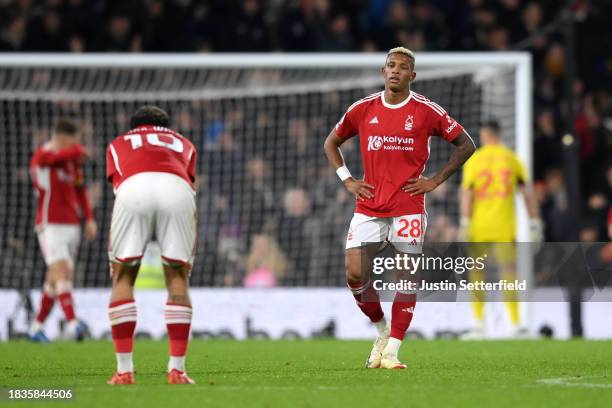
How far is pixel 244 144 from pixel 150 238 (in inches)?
363

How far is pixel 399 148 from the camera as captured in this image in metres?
9.16

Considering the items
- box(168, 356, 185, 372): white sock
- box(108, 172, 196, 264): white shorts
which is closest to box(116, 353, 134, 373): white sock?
box(168, 356, 185, 372): white sock

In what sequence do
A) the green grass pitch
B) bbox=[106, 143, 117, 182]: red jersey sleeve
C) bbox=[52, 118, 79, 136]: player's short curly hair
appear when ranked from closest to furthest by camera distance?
the green grass pitch, bbox=[106, 143, 117, 182]: red jersey sleeve, bbox=[52, 118, 79, 136]: player's short curly hair

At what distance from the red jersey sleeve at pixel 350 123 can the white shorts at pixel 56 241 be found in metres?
5.26

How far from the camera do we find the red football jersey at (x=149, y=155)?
7.89 meters

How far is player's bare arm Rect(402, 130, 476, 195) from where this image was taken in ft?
29.9

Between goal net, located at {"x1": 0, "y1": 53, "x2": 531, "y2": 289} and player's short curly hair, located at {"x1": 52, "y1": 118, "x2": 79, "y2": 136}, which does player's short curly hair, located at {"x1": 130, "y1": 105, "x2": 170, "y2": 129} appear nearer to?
player's short curly hair, located at {"x1": 52, "y1": 118, "x2": 79, "y2": 136}

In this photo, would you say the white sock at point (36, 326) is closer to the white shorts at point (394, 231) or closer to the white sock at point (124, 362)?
the white shorts at point (394, 231)

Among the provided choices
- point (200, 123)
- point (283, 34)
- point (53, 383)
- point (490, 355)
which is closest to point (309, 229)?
point (200, 123)

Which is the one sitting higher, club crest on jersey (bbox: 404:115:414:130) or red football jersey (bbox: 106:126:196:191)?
club crest on jersey (bbox: 404:115:414:130)

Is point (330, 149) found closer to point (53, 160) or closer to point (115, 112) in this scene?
point (53, 160)

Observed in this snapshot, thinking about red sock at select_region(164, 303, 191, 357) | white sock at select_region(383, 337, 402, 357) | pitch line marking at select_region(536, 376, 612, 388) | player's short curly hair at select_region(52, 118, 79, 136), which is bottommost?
pitch line marking at select_region(536, 376, 612, 388)

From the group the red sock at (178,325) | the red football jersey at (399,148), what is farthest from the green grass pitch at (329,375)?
the red football jersey at (399,148)

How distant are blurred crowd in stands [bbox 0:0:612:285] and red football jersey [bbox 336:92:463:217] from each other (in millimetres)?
7025
